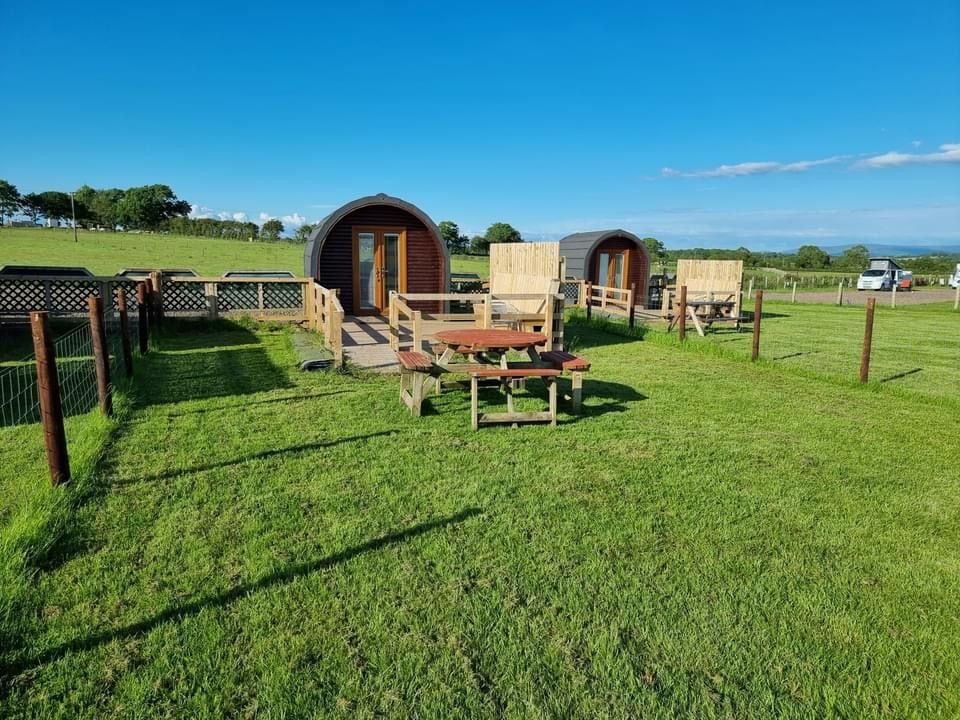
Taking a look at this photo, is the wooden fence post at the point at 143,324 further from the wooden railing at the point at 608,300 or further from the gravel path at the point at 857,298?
the gravel path at the point at 857,298

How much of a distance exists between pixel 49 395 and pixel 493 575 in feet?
10.3

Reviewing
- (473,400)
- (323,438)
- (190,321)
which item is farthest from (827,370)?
(190,321)

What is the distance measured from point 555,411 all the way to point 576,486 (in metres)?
1.67

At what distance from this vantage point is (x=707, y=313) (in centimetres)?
1586

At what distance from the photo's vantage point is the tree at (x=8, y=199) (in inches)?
4021

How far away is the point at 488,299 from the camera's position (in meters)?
8.90

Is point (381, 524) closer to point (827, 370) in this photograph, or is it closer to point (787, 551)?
point (787, 551)

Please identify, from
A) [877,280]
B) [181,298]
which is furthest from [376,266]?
[877,280]

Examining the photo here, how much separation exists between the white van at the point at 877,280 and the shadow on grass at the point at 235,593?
43375 millimetres

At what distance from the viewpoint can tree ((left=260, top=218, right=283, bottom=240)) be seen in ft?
311

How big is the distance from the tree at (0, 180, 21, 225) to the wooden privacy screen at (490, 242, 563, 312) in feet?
392

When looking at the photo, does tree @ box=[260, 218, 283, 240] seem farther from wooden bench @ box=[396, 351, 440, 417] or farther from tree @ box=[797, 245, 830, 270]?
wooden bench @ box=[396, 351, 440, 417]

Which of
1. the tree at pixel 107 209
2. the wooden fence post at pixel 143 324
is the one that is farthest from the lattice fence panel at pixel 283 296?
the tree at pixel 107 209

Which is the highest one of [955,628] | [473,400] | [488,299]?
[488,299]
